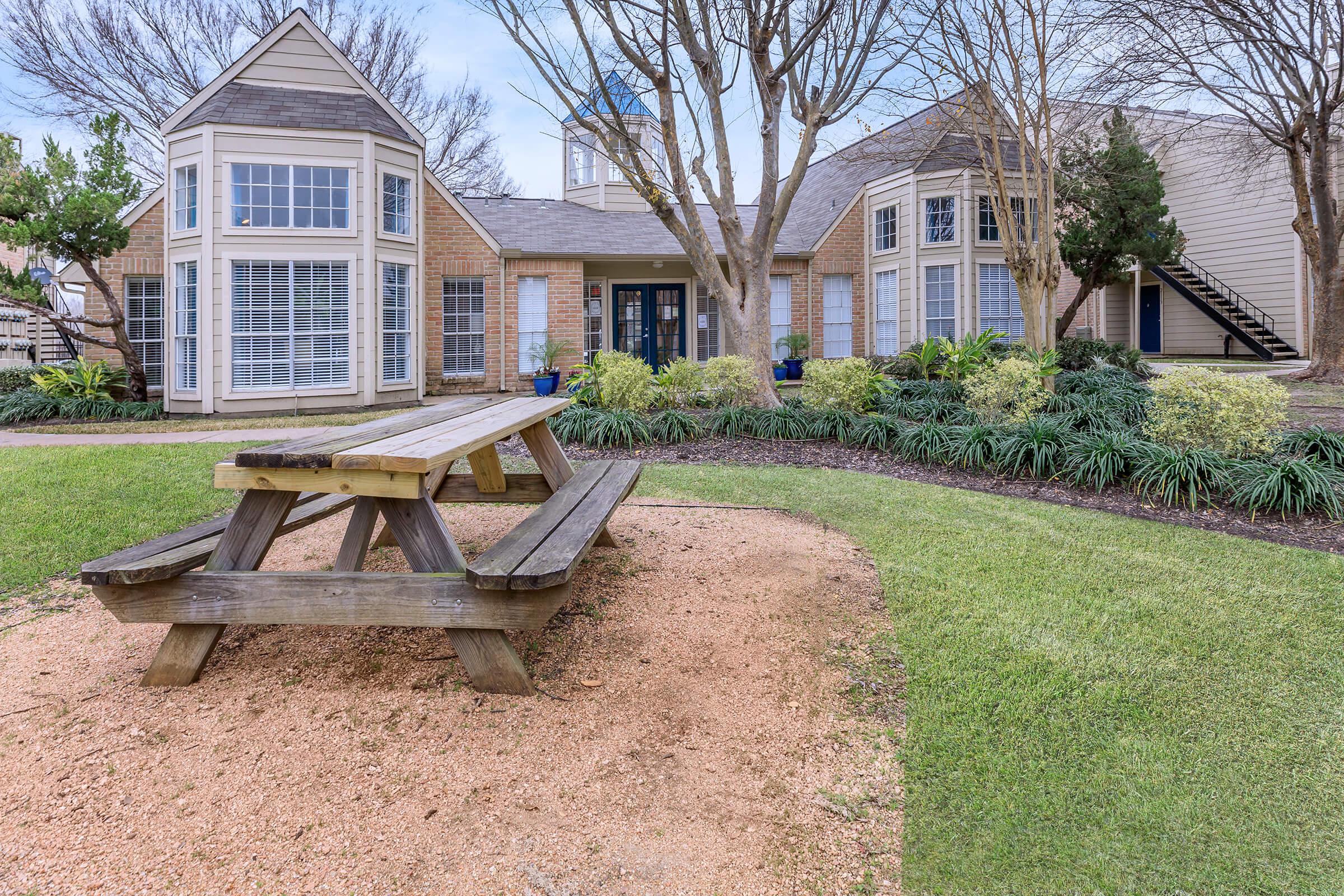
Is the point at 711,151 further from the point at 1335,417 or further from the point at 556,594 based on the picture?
the point at 556,594

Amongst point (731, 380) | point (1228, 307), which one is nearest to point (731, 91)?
point (731, 380)

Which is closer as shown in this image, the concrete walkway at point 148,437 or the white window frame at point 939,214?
the concrete walkway at point 148,437

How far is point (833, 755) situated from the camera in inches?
95.5

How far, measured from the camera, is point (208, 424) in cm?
988

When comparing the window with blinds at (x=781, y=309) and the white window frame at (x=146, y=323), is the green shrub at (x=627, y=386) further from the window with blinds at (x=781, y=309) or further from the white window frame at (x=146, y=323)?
the white window frame at (x=146, y=323)

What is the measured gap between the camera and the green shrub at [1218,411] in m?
5.68

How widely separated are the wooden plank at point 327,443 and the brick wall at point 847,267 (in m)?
12.6

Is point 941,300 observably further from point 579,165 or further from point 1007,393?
point 579,165

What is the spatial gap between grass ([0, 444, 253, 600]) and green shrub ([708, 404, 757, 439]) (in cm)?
→ 474

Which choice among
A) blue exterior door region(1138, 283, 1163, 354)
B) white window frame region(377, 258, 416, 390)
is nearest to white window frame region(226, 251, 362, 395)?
white window frame region(377, 258, 416, 390)

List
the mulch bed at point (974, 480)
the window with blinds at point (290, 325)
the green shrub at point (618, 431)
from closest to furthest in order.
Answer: the mulch bed at point (974, 480) → the green shrub at point (618, 431) → the window with blinds at point (290, 325)

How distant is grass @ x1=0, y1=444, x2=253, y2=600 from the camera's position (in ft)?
13.6

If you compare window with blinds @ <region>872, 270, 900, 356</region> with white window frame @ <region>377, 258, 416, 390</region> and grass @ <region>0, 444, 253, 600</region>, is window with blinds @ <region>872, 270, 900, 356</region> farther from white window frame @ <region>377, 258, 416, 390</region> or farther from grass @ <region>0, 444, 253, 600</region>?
grass @ <region>0, 444, 253, 600</region>

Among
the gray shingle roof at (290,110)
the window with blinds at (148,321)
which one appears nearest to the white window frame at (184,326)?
the window with blinds at (148,321)
